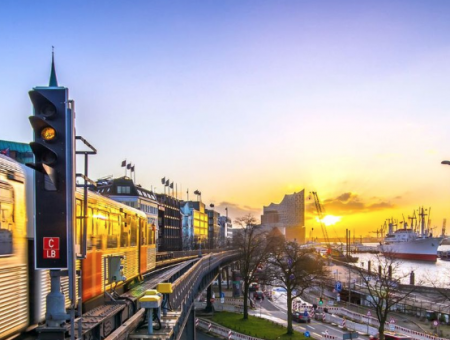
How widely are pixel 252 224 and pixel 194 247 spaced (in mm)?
70717

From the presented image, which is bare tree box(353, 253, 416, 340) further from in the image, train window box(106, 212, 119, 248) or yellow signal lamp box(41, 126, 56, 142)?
yellow signal lamp box(41, 126, 56, 142)

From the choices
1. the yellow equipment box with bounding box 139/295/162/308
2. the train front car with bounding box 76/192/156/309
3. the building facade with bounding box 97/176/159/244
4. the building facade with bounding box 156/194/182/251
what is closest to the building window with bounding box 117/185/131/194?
the building facade with bounding box 97/176/159/244

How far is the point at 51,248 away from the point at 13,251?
2078mm

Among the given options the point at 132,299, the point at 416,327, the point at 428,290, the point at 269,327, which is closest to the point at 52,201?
the point at 132,299

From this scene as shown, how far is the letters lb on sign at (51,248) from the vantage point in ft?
21.2

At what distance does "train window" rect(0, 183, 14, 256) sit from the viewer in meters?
7.72

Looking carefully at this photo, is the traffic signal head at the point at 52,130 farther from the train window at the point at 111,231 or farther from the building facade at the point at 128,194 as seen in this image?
the building facade at the point at 128,194

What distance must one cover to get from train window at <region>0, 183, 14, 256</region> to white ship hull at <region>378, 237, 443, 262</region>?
526 ft

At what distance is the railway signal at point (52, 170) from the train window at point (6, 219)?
163 cm

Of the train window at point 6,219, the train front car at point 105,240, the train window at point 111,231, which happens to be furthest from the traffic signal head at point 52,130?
the train window at point 111,231

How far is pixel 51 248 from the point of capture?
646cm

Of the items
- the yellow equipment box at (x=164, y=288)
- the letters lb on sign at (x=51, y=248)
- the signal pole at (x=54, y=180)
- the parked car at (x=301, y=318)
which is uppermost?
the signal pole at (x=54, y=180)

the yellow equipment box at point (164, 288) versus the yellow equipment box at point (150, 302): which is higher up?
the yellow equipment box at point (150, 302)

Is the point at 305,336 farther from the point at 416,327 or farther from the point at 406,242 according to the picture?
the point at 406,242
